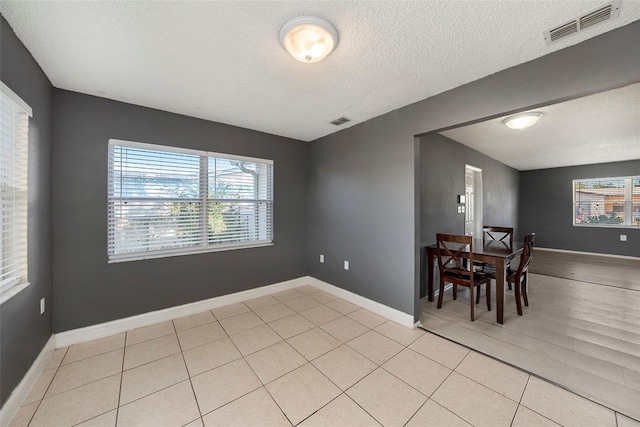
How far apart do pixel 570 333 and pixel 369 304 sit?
2036mm

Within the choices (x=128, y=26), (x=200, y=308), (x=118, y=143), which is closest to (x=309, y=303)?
(x=200, y=308)

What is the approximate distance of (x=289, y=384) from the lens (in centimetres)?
179

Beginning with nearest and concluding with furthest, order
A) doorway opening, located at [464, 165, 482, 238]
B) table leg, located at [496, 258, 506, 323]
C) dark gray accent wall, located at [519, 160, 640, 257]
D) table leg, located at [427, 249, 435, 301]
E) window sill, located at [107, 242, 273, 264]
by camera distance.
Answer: window sill, located at [107, 242, 273, 264] → table leg, located at [496, 258, 506, 323] → table leg, located at [427, 249, 435, 301] → doorway opening, located at [464, 165, 482, 238] → dark gray accent wall, located at [519, 160, 640, 257]

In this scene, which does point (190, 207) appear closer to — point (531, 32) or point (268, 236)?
point (268, 236)

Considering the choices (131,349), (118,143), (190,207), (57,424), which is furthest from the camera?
(190,207)

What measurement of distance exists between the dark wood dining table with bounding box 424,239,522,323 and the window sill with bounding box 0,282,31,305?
3884 millimetres

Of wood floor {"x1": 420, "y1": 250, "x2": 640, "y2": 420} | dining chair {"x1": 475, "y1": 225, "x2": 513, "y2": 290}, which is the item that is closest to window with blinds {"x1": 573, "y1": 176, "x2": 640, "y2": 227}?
wood floor {"x1": 420, "y1": 250, "x2": 640, "y2": 420}

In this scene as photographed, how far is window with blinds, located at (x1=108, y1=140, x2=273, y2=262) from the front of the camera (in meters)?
2.53

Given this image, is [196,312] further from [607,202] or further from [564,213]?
[607,202]

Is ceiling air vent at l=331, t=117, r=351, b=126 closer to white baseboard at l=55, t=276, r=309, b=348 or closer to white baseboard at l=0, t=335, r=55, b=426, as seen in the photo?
white baseboard at l=55, t=276, r=309, b=348

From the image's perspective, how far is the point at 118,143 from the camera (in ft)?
8.13

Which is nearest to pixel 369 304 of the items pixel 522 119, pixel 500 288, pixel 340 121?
pixel 500 288

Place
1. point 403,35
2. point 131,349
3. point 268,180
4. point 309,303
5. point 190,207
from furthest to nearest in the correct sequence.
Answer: point 268,180, point 309,303, point 190,207, point 131,349, point 403,35

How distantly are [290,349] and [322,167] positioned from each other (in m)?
2.60
